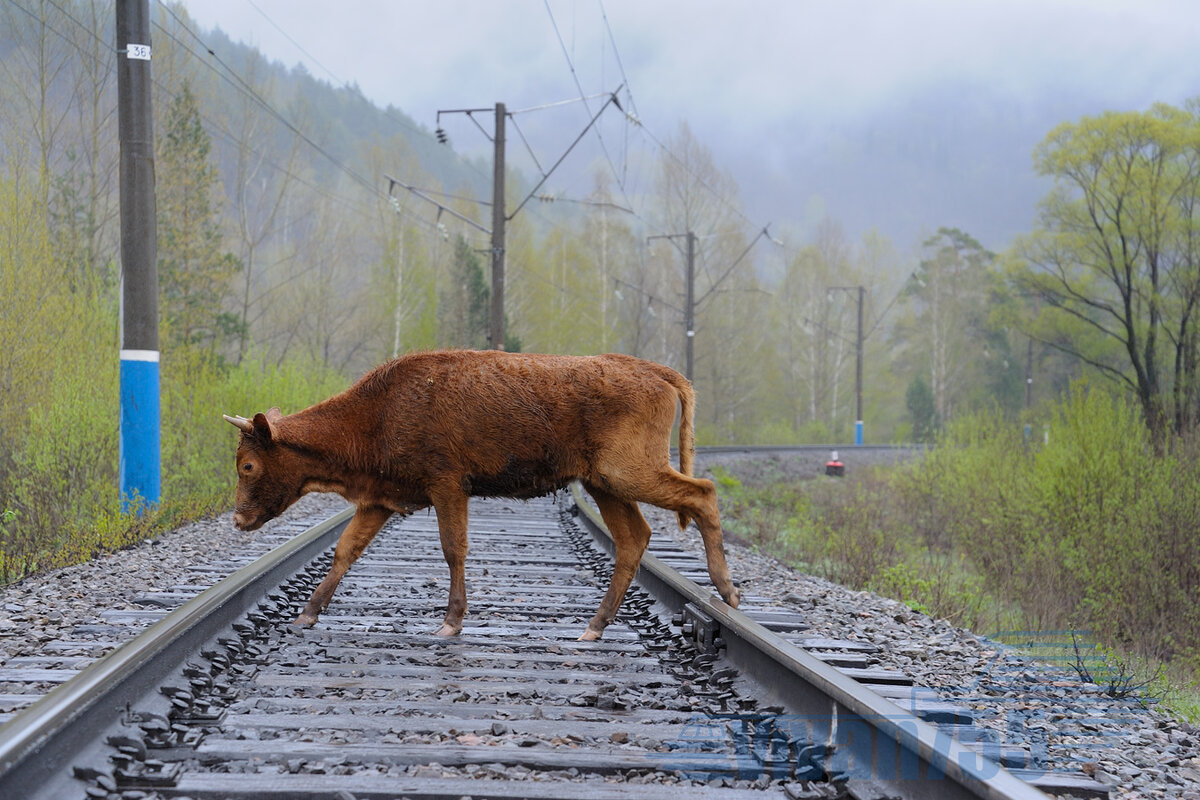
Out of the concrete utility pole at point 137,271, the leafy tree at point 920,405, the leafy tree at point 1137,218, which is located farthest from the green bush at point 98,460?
the leafy tree at point 920,405

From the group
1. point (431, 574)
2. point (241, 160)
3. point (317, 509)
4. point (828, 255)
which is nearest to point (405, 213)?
point (241, 160)

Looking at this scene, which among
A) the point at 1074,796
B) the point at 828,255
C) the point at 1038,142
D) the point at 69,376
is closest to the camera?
the point at 1074,796

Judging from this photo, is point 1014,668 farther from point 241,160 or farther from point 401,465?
point 241,160

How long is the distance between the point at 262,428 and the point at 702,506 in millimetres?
2188

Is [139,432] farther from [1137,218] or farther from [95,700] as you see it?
[1137,218]

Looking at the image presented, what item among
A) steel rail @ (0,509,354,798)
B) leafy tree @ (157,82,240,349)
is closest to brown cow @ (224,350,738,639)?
steel rail @ (0,509,354,798)

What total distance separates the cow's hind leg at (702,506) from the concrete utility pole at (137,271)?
5730 mm

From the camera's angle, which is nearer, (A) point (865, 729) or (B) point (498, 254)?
(A) point (865, 729)

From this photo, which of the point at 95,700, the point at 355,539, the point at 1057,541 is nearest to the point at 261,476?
the point at 355,539

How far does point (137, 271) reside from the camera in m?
9.30

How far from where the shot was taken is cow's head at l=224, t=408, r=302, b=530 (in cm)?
519

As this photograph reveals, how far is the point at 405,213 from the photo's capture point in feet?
173

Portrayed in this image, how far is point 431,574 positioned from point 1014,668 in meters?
3.69

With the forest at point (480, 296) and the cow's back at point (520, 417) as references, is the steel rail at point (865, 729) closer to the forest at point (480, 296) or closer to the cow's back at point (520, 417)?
the cow's back at point (520, 417)
